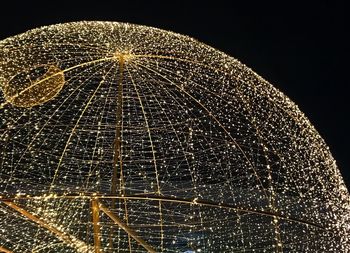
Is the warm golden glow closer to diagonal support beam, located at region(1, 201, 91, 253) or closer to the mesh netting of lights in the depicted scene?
the mesh netting of lights

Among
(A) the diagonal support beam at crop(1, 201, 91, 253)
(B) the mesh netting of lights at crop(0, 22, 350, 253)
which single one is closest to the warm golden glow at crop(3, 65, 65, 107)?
(B) the mesh netting of lights at crop(0, 22, 350, 253)

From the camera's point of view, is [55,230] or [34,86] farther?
[34,86]

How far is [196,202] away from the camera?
1.93 metres

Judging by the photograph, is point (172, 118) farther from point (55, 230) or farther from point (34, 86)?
point (55, 230)

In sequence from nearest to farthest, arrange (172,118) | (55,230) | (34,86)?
(55,230), (34,86), (172,118)

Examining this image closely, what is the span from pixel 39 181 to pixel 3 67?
2.95 feet

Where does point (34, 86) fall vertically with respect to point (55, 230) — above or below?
above

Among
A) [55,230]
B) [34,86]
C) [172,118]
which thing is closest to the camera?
[55,230]

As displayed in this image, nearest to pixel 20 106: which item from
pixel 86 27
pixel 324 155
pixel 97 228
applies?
pixel 86 27

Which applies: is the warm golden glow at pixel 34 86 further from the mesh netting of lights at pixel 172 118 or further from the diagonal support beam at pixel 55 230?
the diagonal support beam at pixel 55 230

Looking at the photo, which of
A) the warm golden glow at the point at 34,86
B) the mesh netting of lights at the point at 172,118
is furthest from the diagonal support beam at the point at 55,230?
the warm golden glow at the point at 34,86

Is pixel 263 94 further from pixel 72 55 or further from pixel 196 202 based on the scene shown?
pixel 196 202

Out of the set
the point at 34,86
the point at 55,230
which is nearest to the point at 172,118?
the point at 34,86

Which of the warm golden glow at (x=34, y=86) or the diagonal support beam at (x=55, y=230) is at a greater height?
the warm golden glow at (x=34, y=86)
